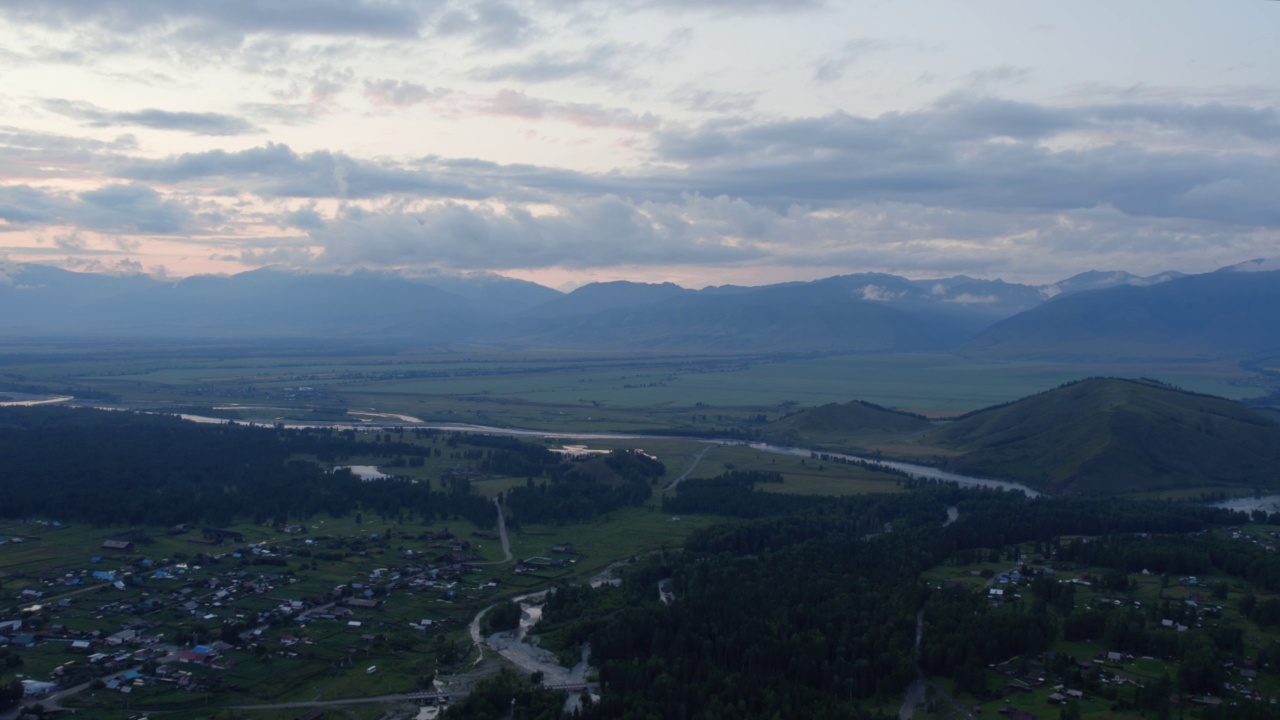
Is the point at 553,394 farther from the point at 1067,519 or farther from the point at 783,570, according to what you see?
the point at 783,570

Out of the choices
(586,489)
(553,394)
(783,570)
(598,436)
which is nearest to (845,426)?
(598,436)

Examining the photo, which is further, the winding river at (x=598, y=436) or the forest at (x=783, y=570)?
the winding river at (x=598, y=436)

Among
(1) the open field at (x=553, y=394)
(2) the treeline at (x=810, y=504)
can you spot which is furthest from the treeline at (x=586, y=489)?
(1) the open field at (x=553, y=394)

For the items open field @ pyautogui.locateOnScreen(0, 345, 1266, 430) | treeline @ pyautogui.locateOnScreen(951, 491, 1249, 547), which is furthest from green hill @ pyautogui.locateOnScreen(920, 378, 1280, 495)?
open field @ pyautogui.locateOnScreen(0, 345, 1266, 430)

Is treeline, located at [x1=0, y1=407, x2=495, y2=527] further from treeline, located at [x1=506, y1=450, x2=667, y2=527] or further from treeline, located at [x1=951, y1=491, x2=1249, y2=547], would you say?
treeline, located at [x1=951, y1=491, x2=1249, y2=547]

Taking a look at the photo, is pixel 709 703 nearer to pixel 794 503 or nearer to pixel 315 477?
pixel 794 503

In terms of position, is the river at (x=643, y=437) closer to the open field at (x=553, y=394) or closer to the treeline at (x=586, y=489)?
the open field at (x=553, y=394)

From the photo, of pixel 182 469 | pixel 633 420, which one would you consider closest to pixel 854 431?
pixel 633 420
